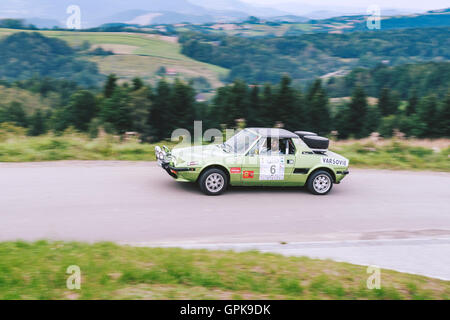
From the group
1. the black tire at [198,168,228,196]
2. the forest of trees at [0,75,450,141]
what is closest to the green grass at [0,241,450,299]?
the black tire at [198,168,228,196]

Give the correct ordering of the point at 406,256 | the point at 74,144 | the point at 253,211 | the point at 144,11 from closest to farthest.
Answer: the point at 406,256 < the point at 253,211 < the point at 74,144 < the point at 144,11

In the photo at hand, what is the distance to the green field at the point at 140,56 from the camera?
11169cm

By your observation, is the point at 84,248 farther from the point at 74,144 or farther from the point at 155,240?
the point at 74,144

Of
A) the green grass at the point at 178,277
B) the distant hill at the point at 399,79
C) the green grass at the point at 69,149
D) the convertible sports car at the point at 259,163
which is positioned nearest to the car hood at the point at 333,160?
the convertible sports car at the point at 259,163

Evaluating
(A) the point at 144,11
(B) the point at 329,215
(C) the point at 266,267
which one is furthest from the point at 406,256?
(A) the point at 144,11

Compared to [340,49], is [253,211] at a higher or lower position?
lower

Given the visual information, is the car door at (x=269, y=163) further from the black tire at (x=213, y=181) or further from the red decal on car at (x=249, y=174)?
the black tire at (x=213, y=181)

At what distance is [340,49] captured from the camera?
480ft

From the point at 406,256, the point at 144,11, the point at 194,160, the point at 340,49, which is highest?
the point at 144,11

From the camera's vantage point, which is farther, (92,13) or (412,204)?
(92,13)

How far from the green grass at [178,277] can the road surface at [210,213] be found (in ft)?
3.51

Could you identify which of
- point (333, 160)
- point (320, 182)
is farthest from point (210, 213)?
point (333, 160)

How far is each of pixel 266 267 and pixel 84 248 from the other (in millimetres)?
2501
